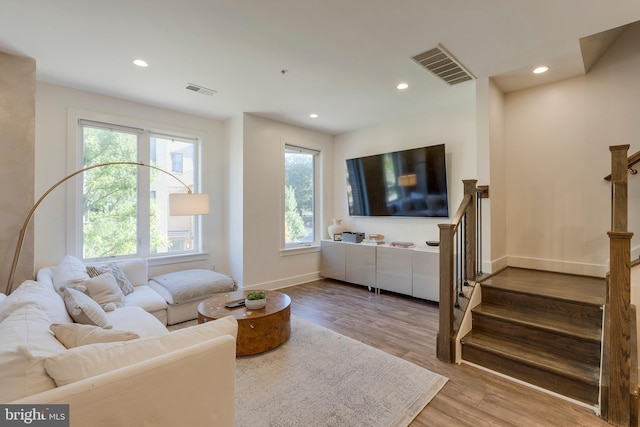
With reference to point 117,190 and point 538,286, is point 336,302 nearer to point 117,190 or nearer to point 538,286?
point 538,286

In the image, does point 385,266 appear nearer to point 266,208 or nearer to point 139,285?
point 266,208

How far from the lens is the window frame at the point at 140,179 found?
11.5 ft

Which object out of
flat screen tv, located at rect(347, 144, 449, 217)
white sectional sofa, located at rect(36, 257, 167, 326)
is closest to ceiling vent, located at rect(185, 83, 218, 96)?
white sectional sofa, located at rect(36, 257, 167, 326)

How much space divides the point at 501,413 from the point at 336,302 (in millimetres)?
2443

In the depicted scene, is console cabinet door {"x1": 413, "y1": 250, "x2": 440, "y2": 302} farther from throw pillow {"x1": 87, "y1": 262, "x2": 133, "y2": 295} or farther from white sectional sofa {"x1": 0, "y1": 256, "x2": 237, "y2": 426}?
throw pillow {"x1": 87, "y1": 262, "x2": 133, "y2": 295}

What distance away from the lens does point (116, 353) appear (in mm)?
1174

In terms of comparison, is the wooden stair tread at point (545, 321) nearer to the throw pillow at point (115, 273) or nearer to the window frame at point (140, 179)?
the throw pillow at point (115, 273)

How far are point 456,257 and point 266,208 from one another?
298cm

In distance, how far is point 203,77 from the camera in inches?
128

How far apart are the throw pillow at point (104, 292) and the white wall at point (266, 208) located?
1.81 metres

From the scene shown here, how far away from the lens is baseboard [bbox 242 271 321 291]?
15.1 feet

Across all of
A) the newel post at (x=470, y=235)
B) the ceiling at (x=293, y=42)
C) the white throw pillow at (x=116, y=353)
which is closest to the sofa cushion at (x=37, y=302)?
the white throw pillow at (x=116, y=353)

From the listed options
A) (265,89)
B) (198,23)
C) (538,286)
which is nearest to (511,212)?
(538,286)

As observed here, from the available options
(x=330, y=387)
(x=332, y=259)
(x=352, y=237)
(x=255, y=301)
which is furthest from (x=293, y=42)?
(x=332, y=259)
